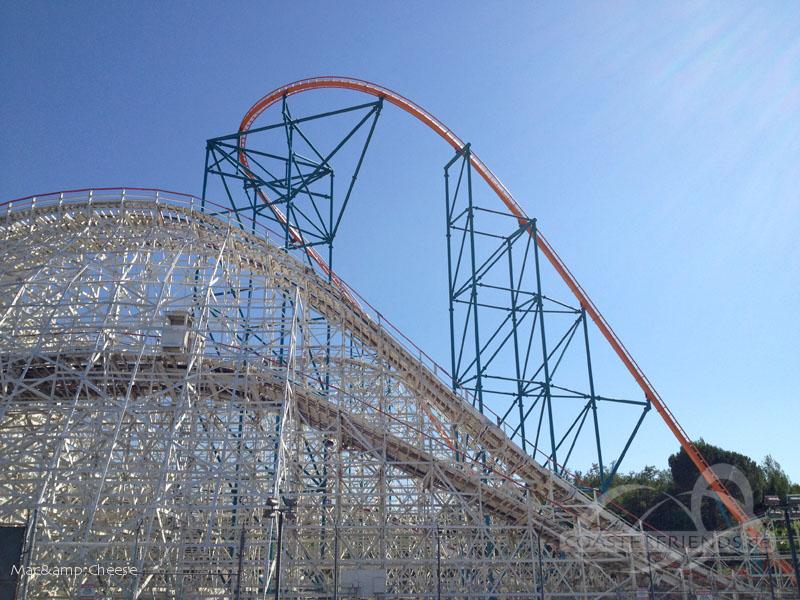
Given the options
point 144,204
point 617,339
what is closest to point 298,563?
point 144,204

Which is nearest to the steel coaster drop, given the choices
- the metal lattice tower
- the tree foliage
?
the metal lattice tower

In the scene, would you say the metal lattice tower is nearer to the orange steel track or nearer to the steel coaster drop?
the steel coaster drop

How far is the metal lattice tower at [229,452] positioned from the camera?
14312 millimetres

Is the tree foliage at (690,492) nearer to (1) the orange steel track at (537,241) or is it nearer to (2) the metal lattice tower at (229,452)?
(1) the orange steel track at (537,241)

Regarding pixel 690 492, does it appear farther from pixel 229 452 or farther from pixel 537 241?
pixel 229 452

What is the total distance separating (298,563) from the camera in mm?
15047

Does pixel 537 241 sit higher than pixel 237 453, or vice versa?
pixel 537 241

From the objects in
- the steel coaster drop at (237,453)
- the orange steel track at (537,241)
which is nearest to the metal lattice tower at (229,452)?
the steel coaster drop at (237,453)

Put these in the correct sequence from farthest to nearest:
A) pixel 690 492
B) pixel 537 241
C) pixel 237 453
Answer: pixel 690 492, pixel 537 241, pixel 237 453

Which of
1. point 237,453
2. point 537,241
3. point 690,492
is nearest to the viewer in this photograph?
point 237,453

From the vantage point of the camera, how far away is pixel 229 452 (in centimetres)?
1611

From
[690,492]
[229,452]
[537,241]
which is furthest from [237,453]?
[690,492]

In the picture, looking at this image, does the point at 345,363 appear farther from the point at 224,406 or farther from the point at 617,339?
the point at 617,339

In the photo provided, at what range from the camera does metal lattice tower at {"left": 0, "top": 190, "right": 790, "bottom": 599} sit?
14.3 meters
